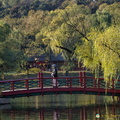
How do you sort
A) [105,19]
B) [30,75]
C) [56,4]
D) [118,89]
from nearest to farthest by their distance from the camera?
[118,89]
[105,19]
[30,75]
[56,4]

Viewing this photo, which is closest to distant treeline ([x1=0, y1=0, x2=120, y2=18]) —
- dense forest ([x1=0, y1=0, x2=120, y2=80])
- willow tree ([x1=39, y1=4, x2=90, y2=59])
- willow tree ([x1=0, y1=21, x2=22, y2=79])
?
dense forest ([x1=0, y1=0, x2=120, y2=80])

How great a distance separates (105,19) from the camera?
3359 centimetres

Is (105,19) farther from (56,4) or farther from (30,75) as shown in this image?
(56,4)

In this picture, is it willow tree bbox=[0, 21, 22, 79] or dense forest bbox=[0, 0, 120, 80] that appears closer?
dense forest bbox=[0, 0, 120, 80]

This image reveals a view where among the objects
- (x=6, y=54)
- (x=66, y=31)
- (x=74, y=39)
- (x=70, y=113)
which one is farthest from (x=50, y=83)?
(x=74, y=39)

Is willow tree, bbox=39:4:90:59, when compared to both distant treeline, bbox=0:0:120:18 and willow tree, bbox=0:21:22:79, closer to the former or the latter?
willow tree, bbox=0:21:22:79

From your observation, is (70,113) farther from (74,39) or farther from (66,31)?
(74,39)

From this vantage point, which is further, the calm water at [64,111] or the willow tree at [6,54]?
the willow tree at [6,54]

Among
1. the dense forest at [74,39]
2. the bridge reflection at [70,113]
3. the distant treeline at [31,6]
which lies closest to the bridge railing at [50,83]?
the dense forest at [74,39]

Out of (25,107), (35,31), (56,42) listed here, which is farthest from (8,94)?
(35,31)

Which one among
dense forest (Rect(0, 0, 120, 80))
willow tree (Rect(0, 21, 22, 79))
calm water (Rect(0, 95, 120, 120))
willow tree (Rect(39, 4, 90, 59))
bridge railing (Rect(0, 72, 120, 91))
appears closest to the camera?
calm water (Rect(0, 95, 120, 120))

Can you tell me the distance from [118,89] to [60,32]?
9848 millimetres

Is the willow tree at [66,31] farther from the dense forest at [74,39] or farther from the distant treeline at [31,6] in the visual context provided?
the distant treeline at [31,6]

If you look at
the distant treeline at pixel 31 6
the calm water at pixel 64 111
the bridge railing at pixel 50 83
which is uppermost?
the distant treeline at pixel 31 6
